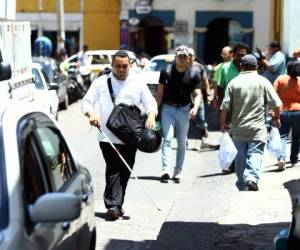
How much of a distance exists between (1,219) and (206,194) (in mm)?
6832

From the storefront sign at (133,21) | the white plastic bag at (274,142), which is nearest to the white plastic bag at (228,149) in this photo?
the white plastic bag at (274,142)

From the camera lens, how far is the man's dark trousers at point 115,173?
9.00 metres

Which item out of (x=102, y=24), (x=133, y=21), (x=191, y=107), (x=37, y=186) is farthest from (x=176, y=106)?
(x=102, y=24)

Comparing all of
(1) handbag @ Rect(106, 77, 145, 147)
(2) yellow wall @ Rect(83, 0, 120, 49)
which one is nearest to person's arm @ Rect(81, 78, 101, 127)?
(1) handbag @ Rect(106, 77, 145, 147)

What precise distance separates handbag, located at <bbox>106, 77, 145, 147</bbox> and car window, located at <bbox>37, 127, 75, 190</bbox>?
347cm

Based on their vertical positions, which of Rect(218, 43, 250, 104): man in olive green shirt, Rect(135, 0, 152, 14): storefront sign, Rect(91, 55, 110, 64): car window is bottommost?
Rect(91, 55, 110, 64): car window

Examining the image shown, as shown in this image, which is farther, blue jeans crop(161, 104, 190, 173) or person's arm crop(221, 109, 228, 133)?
blue jeans crop(161, 104, 190, 173)

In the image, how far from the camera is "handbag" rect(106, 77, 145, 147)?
29.4ft

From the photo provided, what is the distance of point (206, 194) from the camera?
1077cm

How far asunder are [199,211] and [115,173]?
1.09m

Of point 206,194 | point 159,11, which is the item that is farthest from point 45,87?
point 159,11

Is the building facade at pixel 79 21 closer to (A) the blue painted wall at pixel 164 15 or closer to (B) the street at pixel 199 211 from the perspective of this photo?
(A) the blue painted wall at pixel 164 15

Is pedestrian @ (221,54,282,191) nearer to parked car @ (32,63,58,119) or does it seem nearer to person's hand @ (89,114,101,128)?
person's hand @ (89,114,101,128)

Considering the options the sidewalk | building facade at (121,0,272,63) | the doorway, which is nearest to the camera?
the sidewalk
